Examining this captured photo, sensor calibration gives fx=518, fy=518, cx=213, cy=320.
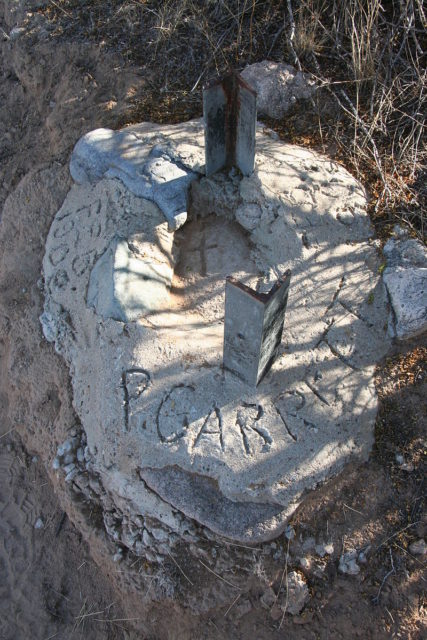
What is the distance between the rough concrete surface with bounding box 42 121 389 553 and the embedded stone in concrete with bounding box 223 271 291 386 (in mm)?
165

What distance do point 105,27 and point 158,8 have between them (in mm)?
513

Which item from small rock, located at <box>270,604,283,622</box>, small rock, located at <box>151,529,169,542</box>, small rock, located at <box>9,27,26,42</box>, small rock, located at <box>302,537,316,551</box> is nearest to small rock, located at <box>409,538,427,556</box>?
small rock, located at <box>302,537,316,551</box>

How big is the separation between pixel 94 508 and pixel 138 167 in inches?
85.5

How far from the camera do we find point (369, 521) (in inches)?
106

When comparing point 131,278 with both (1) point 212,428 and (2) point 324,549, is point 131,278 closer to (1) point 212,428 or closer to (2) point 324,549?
(1) point 212,428

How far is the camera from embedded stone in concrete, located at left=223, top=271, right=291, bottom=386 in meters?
2.23

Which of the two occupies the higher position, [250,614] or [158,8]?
[158,8]

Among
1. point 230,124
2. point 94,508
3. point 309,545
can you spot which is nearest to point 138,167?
point 230,124

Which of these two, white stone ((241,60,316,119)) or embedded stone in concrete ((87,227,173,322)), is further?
white stone ((241,60,316,119))

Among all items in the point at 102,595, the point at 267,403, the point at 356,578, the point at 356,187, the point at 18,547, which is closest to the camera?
the point at 356,578

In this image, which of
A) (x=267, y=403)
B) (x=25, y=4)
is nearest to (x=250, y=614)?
(x=267, y=403)

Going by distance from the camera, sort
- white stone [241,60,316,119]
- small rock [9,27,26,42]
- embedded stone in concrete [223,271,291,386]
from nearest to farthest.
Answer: embedded stone in concrete [223,271,291,386]
white stone [241,60,316,119]
small rock [9,27,26,42]

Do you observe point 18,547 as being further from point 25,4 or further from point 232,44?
point 25,4

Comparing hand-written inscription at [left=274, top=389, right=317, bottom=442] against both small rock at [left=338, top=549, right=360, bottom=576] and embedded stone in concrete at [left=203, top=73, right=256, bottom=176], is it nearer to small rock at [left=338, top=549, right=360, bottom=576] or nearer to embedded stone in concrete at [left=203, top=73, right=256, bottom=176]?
small rock at [left=338, top=549, right=360, bottom=576]
